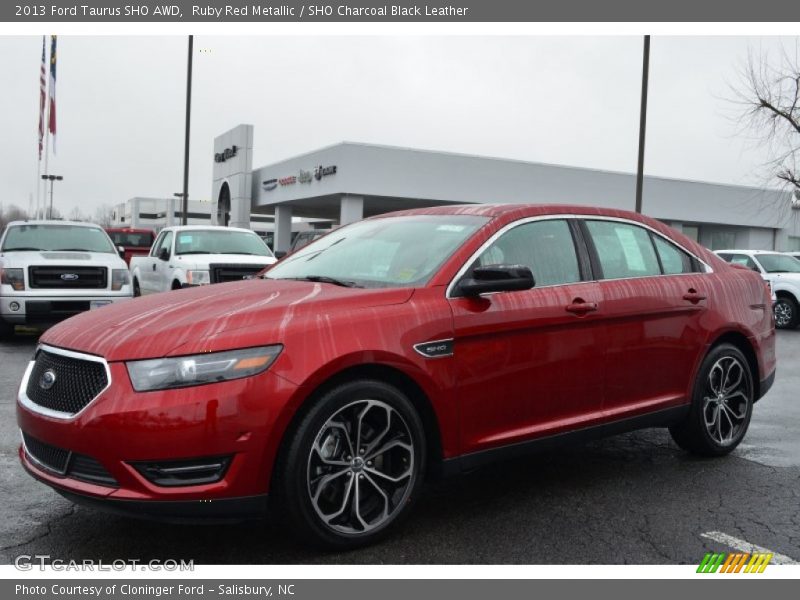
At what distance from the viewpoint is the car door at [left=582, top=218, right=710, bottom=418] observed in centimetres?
470

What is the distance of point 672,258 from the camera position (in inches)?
210

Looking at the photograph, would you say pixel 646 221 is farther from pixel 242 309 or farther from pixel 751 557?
pixel 242 309

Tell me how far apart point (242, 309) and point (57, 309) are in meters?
8.04

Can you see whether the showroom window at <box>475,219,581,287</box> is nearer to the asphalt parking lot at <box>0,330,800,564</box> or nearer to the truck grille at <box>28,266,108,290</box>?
the asphalt parking lot at <box>0,330,800,564</box>

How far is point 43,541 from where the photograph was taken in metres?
3.71

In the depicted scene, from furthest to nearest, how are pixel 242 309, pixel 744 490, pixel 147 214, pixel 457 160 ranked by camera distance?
pixel 147 214 < pixel 457 160 < pixel 744 490 < pixel 242 309

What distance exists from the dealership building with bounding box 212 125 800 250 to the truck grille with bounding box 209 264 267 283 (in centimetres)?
2006

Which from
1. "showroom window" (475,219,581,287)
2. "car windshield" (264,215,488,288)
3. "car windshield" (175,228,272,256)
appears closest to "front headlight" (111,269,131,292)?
"car windshield" (175,228,272,256)

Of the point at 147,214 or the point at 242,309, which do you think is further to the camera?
the point at 147,214

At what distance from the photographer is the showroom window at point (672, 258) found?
5.27 meters

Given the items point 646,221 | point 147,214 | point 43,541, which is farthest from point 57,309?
point 147,214

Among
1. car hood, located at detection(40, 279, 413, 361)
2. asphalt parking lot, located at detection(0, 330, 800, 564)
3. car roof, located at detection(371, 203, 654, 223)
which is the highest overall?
car roof, located at detection(371, 203, 654, 223)

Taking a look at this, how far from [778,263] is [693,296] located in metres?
14.6

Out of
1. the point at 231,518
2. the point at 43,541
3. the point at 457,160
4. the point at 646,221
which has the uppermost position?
the point at 457,160
